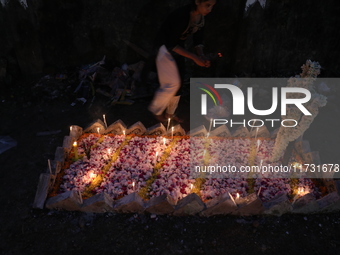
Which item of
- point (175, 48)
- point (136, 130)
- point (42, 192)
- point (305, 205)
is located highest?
point (175, 48)

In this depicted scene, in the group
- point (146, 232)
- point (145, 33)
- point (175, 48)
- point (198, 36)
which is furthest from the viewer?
point (145, 33)

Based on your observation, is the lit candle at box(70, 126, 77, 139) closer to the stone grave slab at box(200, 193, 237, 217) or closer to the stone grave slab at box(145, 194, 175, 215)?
the stone grave slab at box(145, 194, 175, 215)

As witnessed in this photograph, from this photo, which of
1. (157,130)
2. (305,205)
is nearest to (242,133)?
(157,130)

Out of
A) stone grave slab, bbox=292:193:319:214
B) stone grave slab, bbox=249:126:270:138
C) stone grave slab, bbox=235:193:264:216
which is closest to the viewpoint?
stone grave slab, bbox=235:193:264:216

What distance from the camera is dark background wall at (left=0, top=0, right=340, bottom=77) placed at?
7.29 meters

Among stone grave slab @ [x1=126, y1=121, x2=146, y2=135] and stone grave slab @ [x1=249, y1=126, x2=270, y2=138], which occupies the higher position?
stone grave slab @ [x1=126, y1=121, x2=146, y2=135]

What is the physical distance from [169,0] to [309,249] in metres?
6.24

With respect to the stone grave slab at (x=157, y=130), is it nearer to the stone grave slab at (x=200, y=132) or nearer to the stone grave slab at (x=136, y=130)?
the stone grave slab at (x=136, y=130)

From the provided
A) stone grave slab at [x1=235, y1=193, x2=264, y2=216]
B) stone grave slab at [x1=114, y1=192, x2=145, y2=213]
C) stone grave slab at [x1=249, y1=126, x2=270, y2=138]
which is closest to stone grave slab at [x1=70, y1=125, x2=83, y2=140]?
stone grave slab at [x1=114, y1=192, x2=145, y2=213]

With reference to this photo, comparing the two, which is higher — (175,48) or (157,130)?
(175,48)

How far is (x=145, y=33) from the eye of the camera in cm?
766

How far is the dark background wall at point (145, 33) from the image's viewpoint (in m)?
7.29

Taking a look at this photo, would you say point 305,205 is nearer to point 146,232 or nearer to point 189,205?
point 189,205

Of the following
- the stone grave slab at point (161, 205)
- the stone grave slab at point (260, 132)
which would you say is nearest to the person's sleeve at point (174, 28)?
the stone grave slab at point (260, 132)
